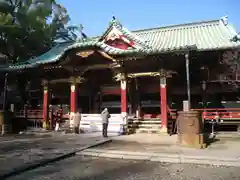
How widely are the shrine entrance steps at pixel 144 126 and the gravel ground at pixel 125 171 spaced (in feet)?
24.5

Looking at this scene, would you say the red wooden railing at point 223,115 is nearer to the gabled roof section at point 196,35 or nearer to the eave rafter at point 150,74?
the eave rafter at point 150,74

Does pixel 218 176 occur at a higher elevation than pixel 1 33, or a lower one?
lower

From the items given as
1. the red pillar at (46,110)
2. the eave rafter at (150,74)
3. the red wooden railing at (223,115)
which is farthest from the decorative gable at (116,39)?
the red wooden railing at (223,115)

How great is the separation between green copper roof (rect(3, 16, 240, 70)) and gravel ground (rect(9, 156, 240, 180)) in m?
7.99

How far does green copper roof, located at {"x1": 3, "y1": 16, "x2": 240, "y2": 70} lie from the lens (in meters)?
14.8

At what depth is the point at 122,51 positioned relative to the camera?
50.3 feet

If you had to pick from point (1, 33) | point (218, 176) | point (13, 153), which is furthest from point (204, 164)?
point (1, 33)

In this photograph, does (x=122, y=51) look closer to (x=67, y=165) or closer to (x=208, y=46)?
(x=208, y=46)

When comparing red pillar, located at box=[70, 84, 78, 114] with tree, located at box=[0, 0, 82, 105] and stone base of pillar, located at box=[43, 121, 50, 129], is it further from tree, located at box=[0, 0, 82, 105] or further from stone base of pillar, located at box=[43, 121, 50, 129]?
tree, located at box=[0, 0, 82, 105]

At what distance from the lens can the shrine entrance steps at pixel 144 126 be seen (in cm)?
1509

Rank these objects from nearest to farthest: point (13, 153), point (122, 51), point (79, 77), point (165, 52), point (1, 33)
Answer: point (13, 153)
point (165, 52)
point (122, 51)
point (79, 77)
point (1, 33)

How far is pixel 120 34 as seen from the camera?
669 inches

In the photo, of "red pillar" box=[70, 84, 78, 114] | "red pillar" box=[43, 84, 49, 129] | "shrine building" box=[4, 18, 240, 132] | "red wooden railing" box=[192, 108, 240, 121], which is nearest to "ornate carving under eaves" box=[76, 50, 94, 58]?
"shrine building" box=[4, 18, 240, 132]

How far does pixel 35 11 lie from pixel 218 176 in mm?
24646
